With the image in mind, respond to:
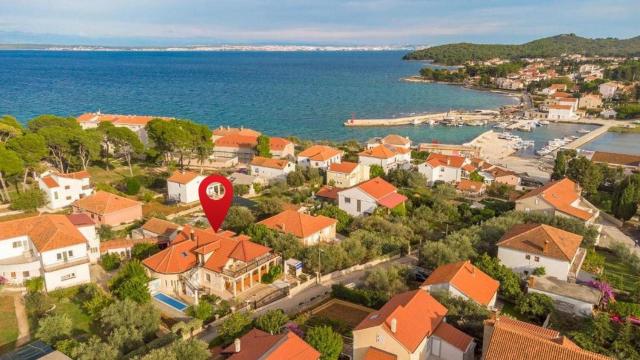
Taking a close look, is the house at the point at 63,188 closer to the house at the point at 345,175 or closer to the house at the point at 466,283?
the house at the point at 345,175

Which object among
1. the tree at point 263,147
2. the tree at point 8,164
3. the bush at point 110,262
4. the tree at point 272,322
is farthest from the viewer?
the tree at point 263,147

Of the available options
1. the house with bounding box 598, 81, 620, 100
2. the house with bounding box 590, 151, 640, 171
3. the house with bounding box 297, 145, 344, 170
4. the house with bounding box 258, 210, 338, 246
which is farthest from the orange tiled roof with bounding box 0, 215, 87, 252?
the house with bounding box 598, 81, 620, 100

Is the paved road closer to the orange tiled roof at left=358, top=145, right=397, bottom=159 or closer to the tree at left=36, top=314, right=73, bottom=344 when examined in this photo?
the tree at left=36, top=314, right=73, bottom=344

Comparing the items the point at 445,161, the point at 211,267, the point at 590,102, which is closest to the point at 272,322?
the point at 211,267

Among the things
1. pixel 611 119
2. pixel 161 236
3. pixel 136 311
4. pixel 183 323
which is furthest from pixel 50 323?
pixel 611 119

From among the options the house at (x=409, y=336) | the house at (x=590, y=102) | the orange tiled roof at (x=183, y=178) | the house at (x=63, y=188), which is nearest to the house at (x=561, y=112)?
the house at (x=590, y=102)

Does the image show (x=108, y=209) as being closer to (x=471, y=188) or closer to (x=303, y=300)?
(x=303, y=300)
